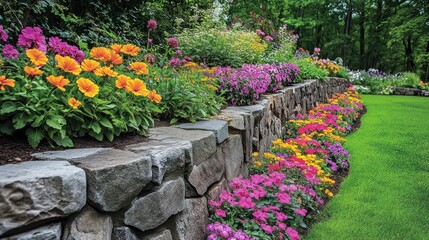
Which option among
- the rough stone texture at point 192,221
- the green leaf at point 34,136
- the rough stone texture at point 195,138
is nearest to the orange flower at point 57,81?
the green leaf at point 34,136

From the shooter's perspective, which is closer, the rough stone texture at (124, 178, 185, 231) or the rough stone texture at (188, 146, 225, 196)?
the rough stone texture at (124, 178, 185, 231)

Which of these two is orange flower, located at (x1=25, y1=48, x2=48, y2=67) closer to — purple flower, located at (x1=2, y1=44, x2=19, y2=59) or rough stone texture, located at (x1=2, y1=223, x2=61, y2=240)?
purple flower, located at (x1=2, y1=44, x2=19, y2=59)

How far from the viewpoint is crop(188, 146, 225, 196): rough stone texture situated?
7.52 ft

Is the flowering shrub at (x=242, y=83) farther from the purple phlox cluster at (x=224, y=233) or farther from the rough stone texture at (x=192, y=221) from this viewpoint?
the purple phlox cluster at (x=224, y=233)

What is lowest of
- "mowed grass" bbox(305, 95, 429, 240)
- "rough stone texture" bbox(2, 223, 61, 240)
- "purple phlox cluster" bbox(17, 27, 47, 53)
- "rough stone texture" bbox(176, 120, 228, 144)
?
"mowed grass" bbox(305, 95, 429, 240)

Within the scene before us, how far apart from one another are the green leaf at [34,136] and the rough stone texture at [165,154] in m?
0.44

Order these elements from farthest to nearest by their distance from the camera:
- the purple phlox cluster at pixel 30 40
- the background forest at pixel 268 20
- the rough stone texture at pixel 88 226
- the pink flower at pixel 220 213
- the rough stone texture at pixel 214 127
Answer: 1. the background forest at pixel 268 20
2. the rough stone texture at pixel 214 127
3. the pink flower at pixel 220 213
4. the purple phlox cluster at pixel 30 40
5. the rough stone texture at pixel 88 226

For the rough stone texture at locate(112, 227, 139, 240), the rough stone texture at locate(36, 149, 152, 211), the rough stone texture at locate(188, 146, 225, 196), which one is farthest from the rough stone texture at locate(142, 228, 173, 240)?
the rough stone texture at locate(188, 146, 225, 196)

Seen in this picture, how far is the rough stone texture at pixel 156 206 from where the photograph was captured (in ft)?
5.55

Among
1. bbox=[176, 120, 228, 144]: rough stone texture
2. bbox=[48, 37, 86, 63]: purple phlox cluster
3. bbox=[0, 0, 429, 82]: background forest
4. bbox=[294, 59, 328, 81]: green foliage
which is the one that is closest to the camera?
bbox=[48, 37, 86, 63]: purple phlox cluster

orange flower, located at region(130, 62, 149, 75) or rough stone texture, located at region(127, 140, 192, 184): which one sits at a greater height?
orange flower, located at region(130, 62, 149, 75)

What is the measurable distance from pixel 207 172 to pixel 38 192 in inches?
54.2

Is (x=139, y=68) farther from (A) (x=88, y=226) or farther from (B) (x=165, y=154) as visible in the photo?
(A) (x=88, y=226)

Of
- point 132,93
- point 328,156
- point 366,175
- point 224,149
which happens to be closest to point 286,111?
point 328,156
